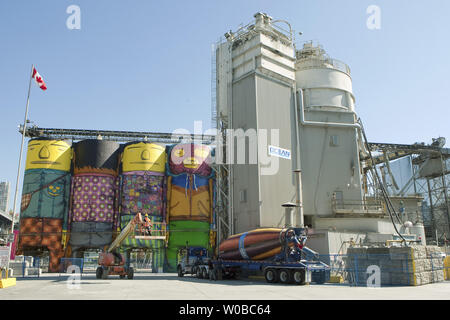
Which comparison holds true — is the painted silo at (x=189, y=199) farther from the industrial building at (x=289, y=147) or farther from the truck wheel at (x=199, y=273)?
the truck wheel at (x=199, y=273)

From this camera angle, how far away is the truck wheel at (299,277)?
22594 mm

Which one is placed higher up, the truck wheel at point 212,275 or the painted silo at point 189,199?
the painted silo at point 189,199

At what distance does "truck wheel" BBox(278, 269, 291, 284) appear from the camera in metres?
23.4

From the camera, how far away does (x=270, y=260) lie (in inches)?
997

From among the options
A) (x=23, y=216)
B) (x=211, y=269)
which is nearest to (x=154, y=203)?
(x=23, y=216)

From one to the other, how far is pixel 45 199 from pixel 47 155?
533 centimetres

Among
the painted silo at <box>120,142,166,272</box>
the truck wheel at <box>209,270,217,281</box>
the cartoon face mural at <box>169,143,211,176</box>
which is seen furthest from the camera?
the cartoon face mural at <box>169,143,211,176</box>

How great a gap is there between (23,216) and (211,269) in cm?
2705

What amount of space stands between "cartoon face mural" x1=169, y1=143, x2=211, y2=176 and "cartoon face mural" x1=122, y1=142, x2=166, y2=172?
5.20 feet

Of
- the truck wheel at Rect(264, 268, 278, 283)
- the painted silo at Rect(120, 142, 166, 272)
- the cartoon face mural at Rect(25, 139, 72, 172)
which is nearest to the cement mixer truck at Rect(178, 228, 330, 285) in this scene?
the truck wheel at Rect(264, 268, 278, 283)

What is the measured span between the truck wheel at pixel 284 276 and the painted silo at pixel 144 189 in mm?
23467

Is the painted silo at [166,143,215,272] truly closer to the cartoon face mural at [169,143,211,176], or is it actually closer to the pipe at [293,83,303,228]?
the cartoon face mural at [169,143,211,176]

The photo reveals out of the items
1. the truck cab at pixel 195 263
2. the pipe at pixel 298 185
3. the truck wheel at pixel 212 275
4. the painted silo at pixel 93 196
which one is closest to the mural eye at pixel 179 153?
the painted silo at pixel 93 196
